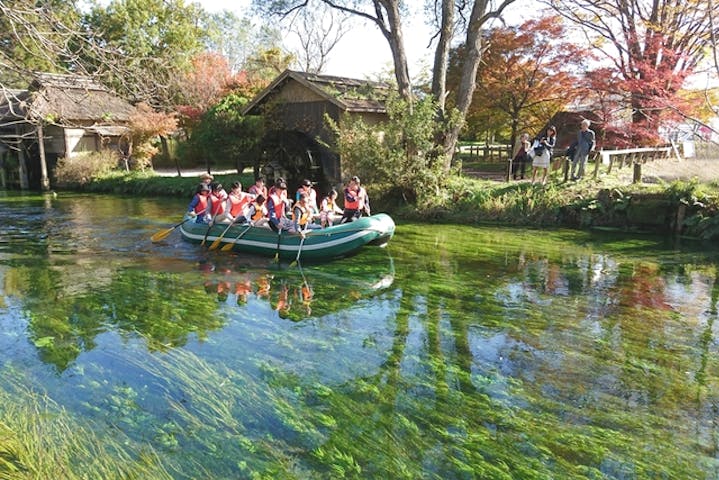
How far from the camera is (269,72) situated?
2980 cm

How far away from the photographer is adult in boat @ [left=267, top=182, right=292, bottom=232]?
1120cm

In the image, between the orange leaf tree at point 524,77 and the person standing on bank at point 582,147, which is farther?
the orange leaf tree at point 524,77

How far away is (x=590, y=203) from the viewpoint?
13.6 meters

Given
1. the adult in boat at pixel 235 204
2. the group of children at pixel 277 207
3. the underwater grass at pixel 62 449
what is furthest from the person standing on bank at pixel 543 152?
the underwater grass at pixel 62 449

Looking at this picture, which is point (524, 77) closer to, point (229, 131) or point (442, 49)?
point (442, 49)

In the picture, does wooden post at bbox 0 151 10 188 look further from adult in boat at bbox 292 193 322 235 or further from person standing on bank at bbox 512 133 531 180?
person standing on bank at bbox 512 133 531 180

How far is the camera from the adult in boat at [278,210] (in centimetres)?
1120

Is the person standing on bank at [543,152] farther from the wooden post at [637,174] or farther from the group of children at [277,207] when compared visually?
the group of children at [277,207]

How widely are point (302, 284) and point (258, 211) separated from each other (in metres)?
2.80

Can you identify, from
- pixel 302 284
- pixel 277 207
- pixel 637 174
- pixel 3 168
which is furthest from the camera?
pixel 3 168

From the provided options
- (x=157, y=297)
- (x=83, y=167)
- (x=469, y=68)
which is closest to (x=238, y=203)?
(x=157, y=297)

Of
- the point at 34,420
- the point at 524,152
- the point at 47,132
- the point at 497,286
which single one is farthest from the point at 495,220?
the point at 47,132

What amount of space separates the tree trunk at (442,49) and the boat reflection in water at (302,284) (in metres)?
6.54

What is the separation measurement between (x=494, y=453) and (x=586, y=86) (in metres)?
15.1
